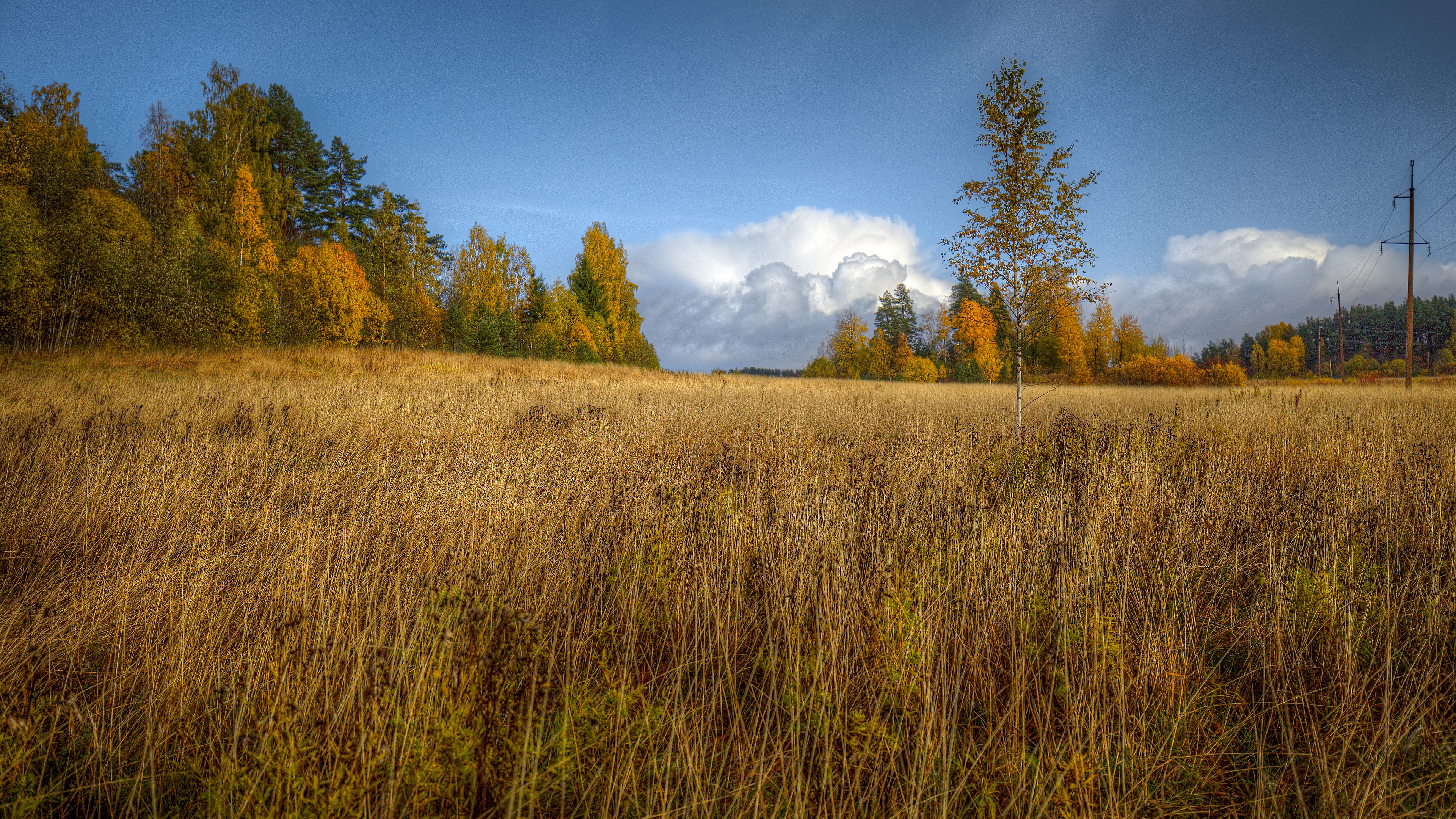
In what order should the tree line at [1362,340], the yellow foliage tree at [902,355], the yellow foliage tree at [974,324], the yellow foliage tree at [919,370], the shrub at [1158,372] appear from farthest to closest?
the tree line at [1362,340] < the yellow foliage tree at [902,355] < the yellow foliage tree at [919,370] < the shrub at [1158,372] < the yellow foliage tree at [974,324]

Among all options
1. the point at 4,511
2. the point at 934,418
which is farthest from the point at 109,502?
the point at 934,418

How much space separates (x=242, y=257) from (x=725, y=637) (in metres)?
30.3

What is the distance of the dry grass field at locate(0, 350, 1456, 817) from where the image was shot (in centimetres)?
158

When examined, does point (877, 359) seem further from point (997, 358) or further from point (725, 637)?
point (725, 637)

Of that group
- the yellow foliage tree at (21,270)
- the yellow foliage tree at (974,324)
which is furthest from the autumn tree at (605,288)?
the yellow foliage tree at (974,324)

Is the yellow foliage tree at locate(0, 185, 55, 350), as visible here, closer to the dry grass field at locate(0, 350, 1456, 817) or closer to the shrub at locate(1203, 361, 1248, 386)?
the dry grass field at locate(0, 350, 1456, 817)

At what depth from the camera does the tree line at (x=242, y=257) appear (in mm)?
17672

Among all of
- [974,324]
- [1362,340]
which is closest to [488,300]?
[974,324]

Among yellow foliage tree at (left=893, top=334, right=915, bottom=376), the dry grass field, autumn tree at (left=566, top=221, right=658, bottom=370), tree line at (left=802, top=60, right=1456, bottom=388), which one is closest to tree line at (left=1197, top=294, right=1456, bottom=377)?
tree line at (left=802, top=60, right=1456, bottom=388)

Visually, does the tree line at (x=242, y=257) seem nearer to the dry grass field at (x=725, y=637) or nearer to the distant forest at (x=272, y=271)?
the distant forest at (x=272, y=271)

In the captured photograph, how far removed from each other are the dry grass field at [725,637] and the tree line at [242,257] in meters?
18.9

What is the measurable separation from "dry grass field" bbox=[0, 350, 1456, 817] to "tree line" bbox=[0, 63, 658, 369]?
1894cm

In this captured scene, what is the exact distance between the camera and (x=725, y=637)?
2.38 metres

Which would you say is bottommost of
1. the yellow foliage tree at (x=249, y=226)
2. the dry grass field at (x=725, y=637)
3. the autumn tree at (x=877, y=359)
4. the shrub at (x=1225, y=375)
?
the dry grass field at (x=725, y=637)
